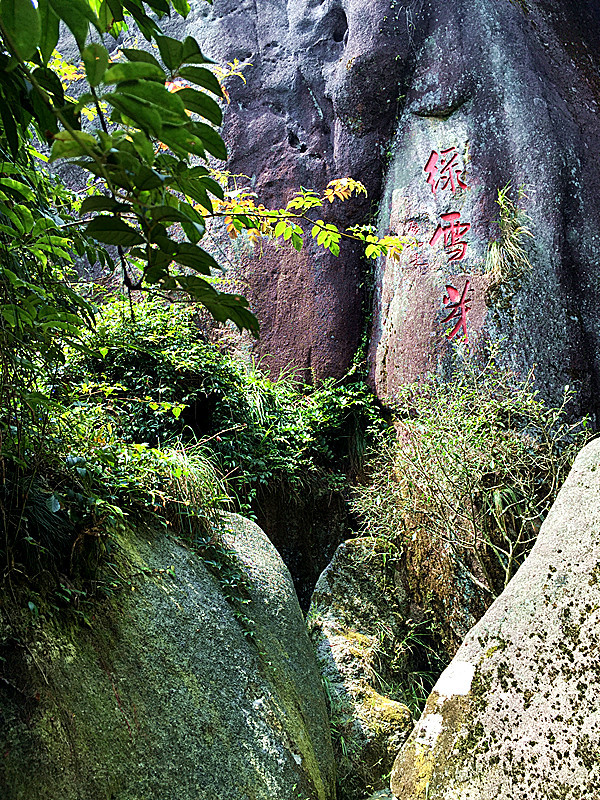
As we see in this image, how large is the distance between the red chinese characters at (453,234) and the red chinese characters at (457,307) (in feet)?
0.91

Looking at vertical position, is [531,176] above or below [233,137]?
below

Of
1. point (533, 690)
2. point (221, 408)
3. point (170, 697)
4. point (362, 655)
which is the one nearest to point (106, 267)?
point (221, 408)

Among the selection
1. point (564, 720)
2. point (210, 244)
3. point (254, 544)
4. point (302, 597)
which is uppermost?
point (210, 244)

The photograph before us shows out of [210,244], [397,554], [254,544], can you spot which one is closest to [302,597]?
[397,554]

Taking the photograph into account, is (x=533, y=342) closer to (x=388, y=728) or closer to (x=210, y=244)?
(x=388, y=728)

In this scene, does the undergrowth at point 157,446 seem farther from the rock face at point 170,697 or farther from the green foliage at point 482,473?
the green foliage at point 482,473

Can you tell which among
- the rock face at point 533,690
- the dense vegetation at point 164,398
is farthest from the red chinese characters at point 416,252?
the rock face at point 533,690

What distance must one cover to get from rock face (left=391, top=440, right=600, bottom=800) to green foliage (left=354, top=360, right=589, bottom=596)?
1.05 meters

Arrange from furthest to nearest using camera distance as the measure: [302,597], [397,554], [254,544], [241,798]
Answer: [302,597], [397,554], [254,544], [241,798]

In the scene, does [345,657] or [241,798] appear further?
[345,657]

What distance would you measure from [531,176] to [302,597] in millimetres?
3608

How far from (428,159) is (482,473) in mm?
2861

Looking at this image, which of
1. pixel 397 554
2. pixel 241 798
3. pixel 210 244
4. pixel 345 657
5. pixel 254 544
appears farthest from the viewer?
pixel 210 244

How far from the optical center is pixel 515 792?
91.4 inches
